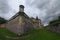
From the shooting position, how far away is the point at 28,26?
154 ft

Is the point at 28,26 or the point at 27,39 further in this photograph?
the point at 28,26

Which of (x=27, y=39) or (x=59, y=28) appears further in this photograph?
(x=59, y=28)

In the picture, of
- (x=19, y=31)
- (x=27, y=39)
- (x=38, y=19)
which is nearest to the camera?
(x=27, y=39)

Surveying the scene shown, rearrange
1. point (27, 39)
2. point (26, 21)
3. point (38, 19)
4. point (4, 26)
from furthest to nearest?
point (38, 19)
point (4, 26)
point (26, 21)
point (27, 39)

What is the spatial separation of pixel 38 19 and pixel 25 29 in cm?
3509

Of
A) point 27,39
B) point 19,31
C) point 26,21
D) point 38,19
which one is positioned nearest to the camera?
point 27,39

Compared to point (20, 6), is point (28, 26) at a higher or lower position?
lower

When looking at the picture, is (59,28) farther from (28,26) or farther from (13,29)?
(13,29)

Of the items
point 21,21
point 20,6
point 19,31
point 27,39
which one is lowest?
point 27,39

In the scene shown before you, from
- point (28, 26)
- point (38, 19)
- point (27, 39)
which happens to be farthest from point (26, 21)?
point (38, 19)

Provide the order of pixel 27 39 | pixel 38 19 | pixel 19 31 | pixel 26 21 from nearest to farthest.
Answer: pixel 27 39, pixel 19 31, pixel 26 21, pixel 38 19

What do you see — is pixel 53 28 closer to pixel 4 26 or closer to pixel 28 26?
pixel 28 26

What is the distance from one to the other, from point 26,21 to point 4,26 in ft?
32.5

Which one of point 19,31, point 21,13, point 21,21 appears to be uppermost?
point 21,13
